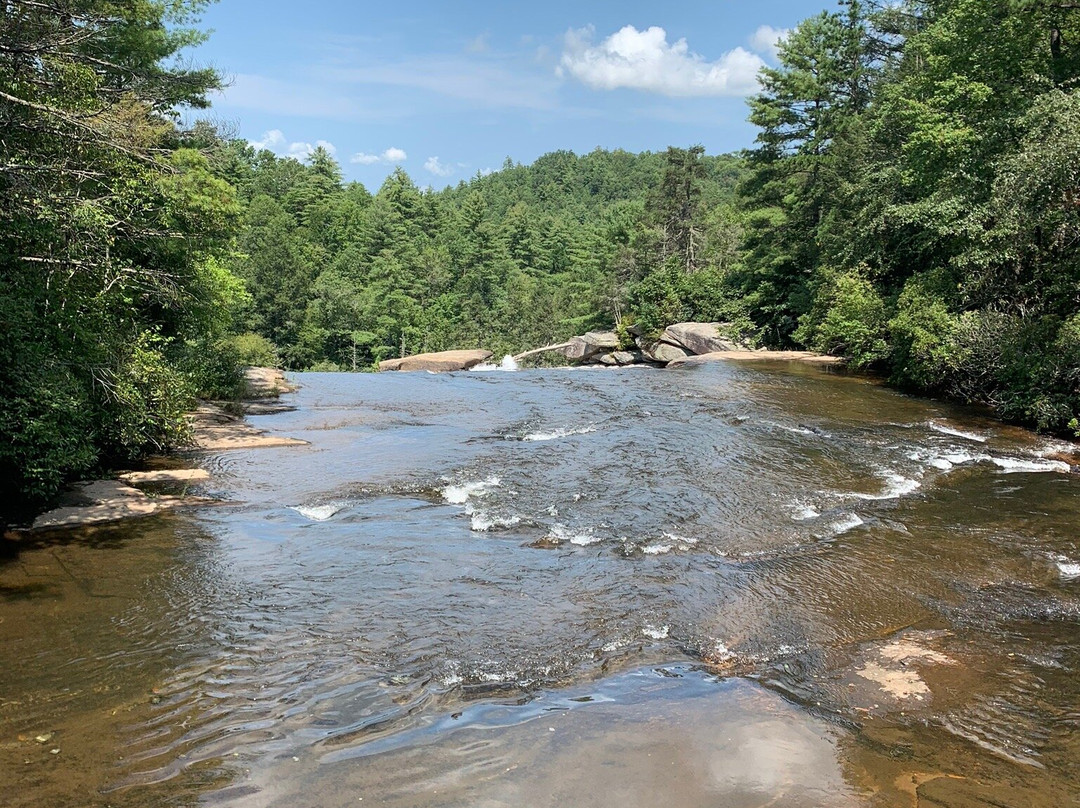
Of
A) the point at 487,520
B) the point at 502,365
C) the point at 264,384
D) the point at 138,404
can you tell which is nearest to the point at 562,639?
the point at 487,520

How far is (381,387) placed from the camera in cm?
2670

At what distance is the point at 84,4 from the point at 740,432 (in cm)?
1640

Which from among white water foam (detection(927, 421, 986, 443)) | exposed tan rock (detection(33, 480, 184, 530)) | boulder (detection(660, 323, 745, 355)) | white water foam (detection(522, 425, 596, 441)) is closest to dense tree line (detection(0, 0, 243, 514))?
exposed tan rock (detection(33, 480, 184, 530))

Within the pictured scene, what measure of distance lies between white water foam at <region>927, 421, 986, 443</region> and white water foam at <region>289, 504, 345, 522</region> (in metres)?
13.2

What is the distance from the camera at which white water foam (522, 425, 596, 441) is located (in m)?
16.5

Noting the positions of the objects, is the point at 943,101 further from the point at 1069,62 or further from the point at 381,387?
the point at 381,387

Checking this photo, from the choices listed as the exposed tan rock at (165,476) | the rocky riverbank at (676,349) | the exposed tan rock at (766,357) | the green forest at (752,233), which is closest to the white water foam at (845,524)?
the green forest at (752,233)

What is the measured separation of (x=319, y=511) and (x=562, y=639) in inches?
214

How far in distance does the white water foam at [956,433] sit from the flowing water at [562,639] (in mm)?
1821

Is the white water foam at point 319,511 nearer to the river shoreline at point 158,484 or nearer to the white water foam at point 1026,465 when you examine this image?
the river shoreline at point 158,484

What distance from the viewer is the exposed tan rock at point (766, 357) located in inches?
1151

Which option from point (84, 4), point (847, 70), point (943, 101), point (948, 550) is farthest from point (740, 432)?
Answer: point (847, 70)

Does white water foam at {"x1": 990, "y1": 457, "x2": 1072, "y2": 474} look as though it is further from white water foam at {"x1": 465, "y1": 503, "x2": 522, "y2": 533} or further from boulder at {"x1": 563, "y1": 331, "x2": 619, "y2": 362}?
boulder at {"x1": 563, "y1": 331, "x2": 619, "y2": 362}

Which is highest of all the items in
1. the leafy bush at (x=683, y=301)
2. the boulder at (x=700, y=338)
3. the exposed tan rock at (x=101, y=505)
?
the leafy bush at (x=683, y=301)
